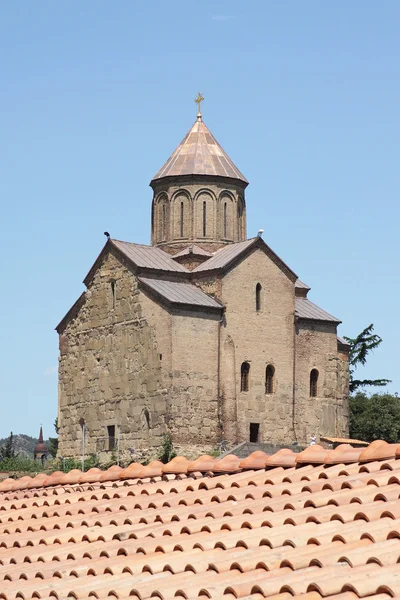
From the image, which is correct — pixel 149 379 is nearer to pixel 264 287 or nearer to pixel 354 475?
pixel 264 287

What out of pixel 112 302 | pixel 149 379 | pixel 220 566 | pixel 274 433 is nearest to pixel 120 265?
pixel 112 302

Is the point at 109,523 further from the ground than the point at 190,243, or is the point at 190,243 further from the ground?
the point at 190,243

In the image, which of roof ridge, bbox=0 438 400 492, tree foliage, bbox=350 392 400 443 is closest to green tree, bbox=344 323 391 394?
tree foliage, bbox=350 392 400 443

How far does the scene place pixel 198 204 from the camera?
4072 cm

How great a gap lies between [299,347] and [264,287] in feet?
7.21

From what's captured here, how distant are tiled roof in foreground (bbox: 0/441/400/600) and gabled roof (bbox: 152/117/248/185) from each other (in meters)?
30.2

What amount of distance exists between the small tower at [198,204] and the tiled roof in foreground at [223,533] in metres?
29.5

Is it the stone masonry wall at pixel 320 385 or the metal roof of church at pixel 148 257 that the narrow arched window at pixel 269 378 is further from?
the metal roof of church at pixel 148 257

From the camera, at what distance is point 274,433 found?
37.6 meters

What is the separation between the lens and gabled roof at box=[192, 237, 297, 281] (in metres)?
37.9

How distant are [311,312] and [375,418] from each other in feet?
19.3

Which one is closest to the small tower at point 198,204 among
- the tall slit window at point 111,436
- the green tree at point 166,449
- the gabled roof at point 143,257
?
the gabled roof at point 143,257

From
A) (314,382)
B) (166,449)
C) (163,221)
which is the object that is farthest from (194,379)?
(163,221)

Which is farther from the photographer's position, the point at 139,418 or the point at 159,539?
the point at 139,418
